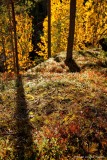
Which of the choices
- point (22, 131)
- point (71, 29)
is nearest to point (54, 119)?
point (22, 131)

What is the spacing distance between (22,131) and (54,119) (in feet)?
4.10

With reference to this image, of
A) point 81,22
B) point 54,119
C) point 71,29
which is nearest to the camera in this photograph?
point 54,119

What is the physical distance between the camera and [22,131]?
773cm

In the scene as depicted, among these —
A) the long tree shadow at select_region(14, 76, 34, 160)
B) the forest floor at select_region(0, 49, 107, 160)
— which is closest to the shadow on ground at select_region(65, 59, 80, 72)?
the forest floor at select_region(0, 49, 107, 160)

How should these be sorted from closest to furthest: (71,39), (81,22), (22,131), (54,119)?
(22,131) → (54,119) → (71,39) → (81,22)

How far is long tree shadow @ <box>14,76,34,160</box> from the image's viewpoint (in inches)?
268

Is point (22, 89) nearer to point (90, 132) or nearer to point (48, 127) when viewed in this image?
point (48, 127)

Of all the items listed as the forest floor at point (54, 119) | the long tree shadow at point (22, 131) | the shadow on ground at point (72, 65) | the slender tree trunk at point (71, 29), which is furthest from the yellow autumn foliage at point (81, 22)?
the long tree shadow at point (22, 131)

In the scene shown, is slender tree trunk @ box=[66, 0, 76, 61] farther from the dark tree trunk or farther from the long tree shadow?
the long tree shadow

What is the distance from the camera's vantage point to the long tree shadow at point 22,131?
6797mm

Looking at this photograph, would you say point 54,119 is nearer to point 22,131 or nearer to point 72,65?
point 22,131

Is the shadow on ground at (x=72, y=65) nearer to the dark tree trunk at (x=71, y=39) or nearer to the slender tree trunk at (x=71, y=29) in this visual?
the dark tree trunk at (x=71, y=39)

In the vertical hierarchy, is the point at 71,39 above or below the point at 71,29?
below

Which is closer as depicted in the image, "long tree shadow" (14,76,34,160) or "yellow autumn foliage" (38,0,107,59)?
"long tree shadow" (14,76,34,160)
